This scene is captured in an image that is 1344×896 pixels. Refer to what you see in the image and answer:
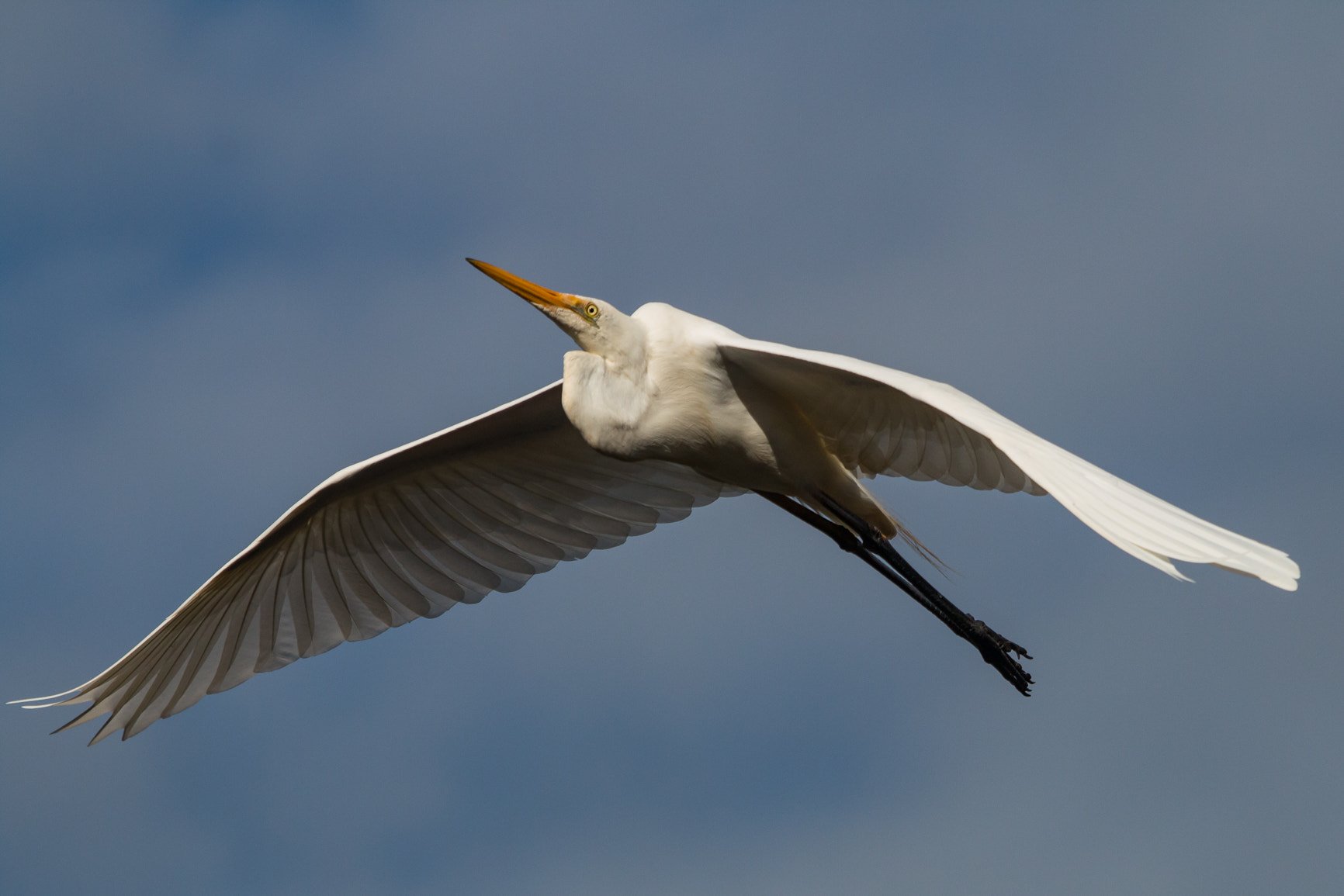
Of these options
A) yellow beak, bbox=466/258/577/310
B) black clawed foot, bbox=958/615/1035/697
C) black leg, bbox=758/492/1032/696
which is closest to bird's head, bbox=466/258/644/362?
yellow beak, bbox=466/258/577/310

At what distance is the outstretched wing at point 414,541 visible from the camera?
9.04 meters

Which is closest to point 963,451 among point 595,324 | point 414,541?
point 595,324

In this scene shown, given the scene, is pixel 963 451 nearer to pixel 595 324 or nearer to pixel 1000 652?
pixel 1000 652

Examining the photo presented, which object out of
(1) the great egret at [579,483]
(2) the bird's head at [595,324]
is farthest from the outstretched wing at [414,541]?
(2) the bird's head at [595,324]

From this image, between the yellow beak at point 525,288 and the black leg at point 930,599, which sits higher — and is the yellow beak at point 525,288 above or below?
above

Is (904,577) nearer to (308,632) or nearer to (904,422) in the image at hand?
(904,422)

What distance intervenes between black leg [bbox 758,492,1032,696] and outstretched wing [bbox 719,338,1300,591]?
1.21ft

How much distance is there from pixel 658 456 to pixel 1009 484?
1.95m

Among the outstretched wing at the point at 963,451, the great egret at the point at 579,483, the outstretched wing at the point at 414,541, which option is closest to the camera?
the outstretched wing at the point at 963,451

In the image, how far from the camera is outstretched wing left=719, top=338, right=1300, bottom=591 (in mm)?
4926

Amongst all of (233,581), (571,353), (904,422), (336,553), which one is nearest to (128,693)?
(233,581)

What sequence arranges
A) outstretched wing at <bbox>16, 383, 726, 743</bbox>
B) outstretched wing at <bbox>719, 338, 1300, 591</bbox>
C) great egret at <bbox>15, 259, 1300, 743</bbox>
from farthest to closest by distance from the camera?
1. outstretched wing at <bbox>16, 383, 726, 743</bbox>
2. great egret at <bbox>15, 259, 1300, 743</bbox>
3. outstretched wing at <bbox>719, 338, 1300, 591</bbox>

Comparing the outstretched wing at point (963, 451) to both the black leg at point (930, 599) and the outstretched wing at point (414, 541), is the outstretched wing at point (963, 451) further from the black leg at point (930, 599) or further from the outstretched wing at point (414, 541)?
the outstretched wing at point (414, 541)

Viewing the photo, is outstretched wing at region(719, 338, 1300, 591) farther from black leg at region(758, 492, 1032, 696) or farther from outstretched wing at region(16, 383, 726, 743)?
outstretched wing at region(16, 383, 726, 743)
